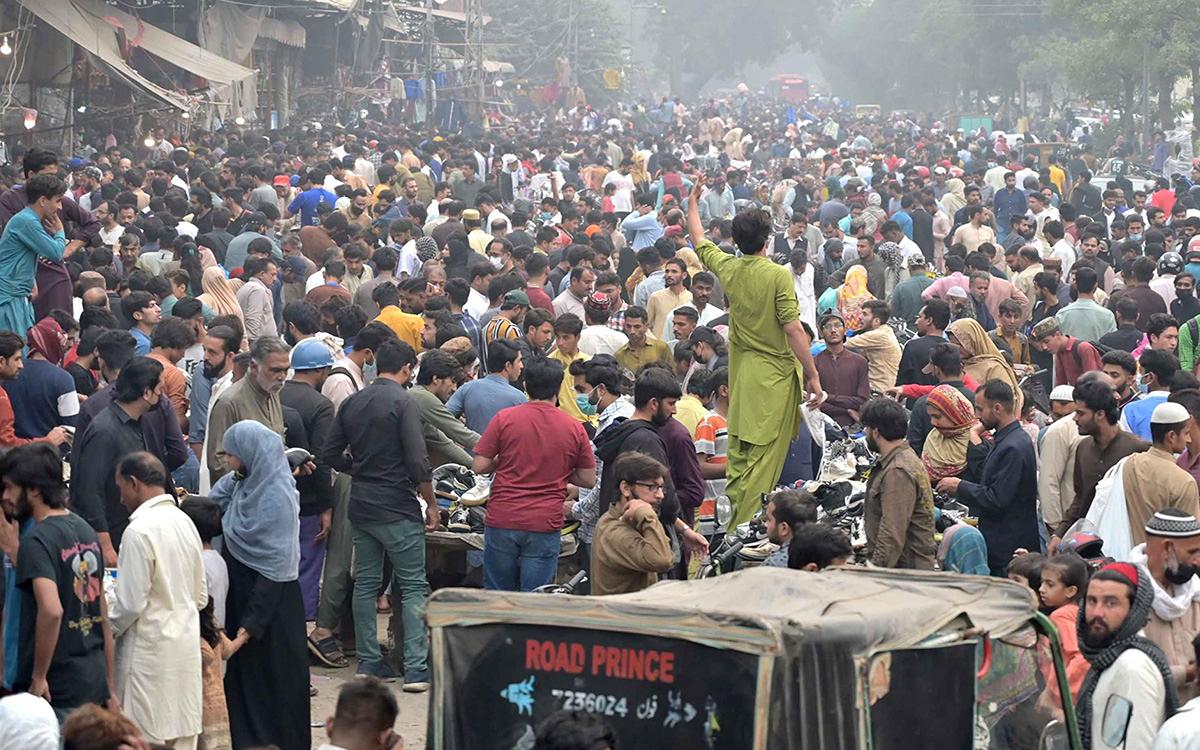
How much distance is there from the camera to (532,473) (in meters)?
7.84

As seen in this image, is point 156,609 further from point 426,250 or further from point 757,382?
point 426,250

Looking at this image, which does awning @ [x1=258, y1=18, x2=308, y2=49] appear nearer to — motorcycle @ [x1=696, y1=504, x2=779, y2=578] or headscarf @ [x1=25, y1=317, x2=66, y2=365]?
headscarf @ [x1=25, y1=317, x2=66, y2=365]

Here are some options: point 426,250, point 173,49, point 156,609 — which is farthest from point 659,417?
point 173,49

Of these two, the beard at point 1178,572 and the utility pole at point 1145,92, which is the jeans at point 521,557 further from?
the utility pole at point 1145,92

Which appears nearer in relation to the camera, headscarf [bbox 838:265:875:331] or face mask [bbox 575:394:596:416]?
face mask [bbox 575:394:596:416]

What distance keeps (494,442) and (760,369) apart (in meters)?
1.52

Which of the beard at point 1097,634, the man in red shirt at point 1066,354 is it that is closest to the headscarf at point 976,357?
the man in red shirt at point 1066,354

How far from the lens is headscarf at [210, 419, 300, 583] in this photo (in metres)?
7.07

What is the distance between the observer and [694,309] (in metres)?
11.9

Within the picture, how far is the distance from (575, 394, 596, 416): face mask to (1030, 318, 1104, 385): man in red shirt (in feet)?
9.08

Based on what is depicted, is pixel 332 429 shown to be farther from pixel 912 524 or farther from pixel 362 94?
pixel 362 94

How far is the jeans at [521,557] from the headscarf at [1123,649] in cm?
300

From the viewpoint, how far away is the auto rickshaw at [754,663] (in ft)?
13.6

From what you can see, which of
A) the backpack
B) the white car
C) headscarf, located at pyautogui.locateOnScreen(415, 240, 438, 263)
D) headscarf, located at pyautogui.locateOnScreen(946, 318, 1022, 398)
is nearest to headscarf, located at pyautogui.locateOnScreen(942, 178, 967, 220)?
the white car
